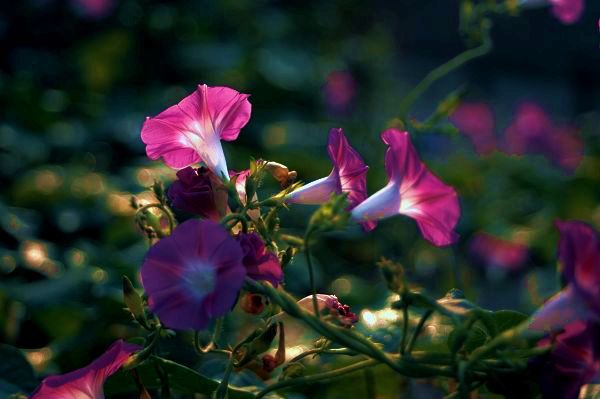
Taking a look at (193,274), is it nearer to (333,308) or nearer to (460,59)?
(333,308)

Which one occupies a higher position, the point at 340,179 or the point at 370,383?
the point at 340,179

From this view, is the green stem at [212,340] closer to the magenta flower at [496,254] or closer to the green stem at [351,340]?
the green stem at [351,340]

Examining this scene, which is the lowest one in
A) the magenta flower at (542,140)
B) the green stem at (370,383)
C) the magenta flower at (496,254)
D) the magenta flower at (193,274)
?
the magenta flower at (496,254)

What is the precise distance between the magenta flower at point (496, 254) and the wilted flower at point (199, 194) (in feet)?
6.18

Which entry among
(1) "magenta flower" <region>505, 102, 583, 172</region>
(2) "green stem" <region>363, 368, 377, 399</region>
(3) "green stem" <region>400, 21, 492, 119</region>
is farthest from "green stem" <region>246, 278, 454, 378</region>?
(1) "magenta flower" <region>505, 102, 583, 172</region>

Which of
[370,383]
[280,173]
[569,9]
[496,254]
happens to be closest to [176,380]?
[280,173]

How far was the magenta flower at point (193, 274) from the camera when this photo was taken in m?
0.56

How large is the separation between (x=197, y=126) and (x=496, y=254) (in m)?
2.07

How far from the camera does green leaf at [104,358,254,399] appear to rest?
700 millimetres

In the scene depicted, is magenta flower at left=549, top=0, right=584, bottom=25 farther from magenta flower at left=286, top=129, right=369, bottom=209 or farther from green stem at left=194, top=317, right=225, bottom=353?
green stem at left=194, top=317, right=225, bottom=353

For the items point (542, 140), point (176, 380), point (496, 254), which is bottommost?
point (496, 254)

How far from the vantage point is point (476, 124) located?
3.49 meters

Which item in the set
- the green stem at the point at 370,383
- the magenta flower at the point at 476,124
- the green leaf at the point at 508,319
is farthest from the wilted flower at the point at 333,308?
the magenta flower at the point at 476,124

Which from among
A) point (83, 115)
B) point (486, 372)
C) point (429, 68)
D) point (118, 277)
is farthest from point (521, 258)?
point (429, 68)
